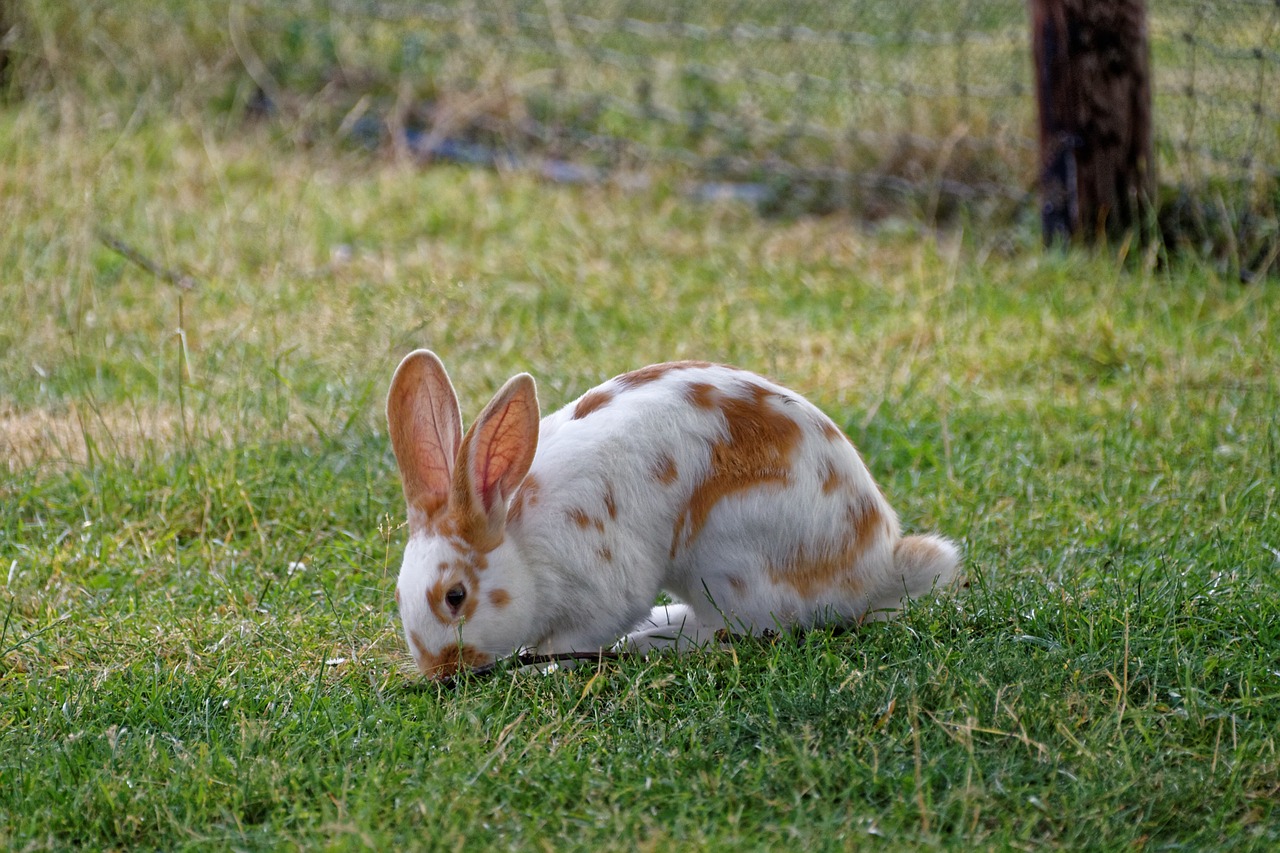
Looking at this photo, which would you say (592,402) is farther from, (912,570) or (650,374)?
(912,570)

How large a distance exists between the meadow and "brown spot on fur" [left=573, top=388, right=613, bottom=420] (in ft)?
1.64

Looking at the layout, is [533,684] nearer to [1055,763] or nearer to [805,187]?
[1055,763]

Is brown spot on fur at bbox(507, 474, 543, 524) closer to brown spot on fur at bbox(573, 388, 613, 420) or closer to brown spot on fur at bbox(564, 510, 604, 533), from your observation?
brown spot on fur at bbox(564, 510, 604, 533)

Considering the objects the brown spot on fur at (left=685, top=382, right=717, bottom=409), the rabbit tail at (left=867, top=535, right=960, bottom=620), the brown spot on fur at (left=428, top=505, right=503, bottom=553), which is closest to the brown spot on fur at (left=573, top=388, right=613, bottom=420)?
the brown spot on fur at (left=685, top=382, right=717, bottom=409)

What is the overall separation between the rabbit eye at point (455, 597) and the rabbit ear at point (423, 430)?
0.17m

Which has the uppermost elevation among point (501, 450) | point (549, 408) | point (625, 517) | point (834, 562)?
point (501, 450)

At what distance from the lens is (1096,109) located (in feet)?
17.8

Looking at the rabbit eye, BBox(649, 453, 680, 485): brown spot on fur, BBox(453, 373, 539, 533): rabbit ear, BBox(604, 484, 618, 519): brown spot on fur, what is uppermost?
BBox(453, 373, 539, 533): rabbit ear

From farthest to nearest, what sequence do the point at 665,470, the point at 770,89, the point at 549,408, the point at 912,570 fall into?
1. the point at 770,89
2. the point at 549,408
3. the point at 912,570
4. the point at 665,470

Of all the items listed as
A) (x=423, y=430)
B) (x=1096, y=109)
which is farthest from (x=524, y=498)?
(x=1096, y=109)

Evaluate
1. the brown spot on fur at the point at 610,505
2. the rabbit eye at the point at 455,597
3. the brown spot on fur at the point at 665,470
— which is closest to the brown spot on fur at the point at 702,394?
Answer: the brown spot on fur at the point at 665,470

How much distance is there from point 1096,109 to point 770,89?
2051 millimetres

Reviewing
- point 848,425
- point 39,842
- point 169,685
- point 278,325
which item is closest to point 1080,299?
point 848,425

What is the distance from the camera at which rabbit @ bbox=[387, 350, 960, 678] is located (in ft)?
8.77
